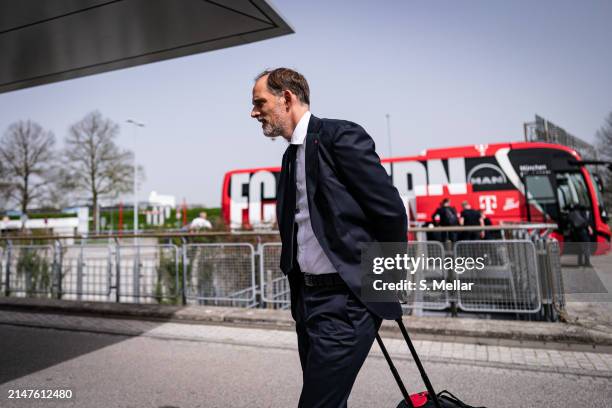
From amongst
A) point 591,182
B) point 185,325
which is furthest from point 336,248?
point 591,182

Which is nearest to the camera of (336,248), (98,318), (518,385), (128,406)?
(336,248)

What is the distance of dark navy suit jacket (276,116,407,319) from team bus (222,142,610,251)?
11.9m

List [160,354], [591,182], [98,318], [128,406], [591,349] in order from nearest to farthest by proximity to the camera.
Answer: [128,406]
[591,349]
[160,354]
[98,318]
[591,182]

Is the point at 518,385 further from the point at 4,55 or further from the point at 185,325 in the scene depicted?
the point at 4,55

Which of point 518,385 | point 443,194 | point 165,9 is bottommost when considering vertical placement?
point 518,385

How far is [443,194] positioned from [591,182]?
472 centimetres

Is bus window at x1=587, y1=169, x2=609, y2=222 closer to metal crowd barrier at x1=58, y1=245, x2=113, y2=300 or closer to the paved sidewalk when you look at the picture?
the paved sidewalk

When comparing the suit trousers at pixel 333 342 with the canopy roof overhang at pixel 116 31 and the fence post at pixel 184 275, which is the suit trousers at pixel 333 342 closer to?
the canopy roof overhang at pixel 116 31

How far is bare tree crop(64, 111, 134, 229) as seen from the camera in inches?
1214

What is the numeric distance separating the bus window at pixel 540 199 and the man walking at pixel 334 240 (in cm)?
1428

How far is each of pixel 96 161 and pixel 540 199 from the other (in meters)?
29.0

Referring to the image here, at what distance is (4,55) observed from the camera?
5.12 metres

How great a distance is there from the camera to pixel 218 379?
13.1 feet

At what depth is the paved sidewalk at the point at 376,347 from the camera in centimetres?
412
